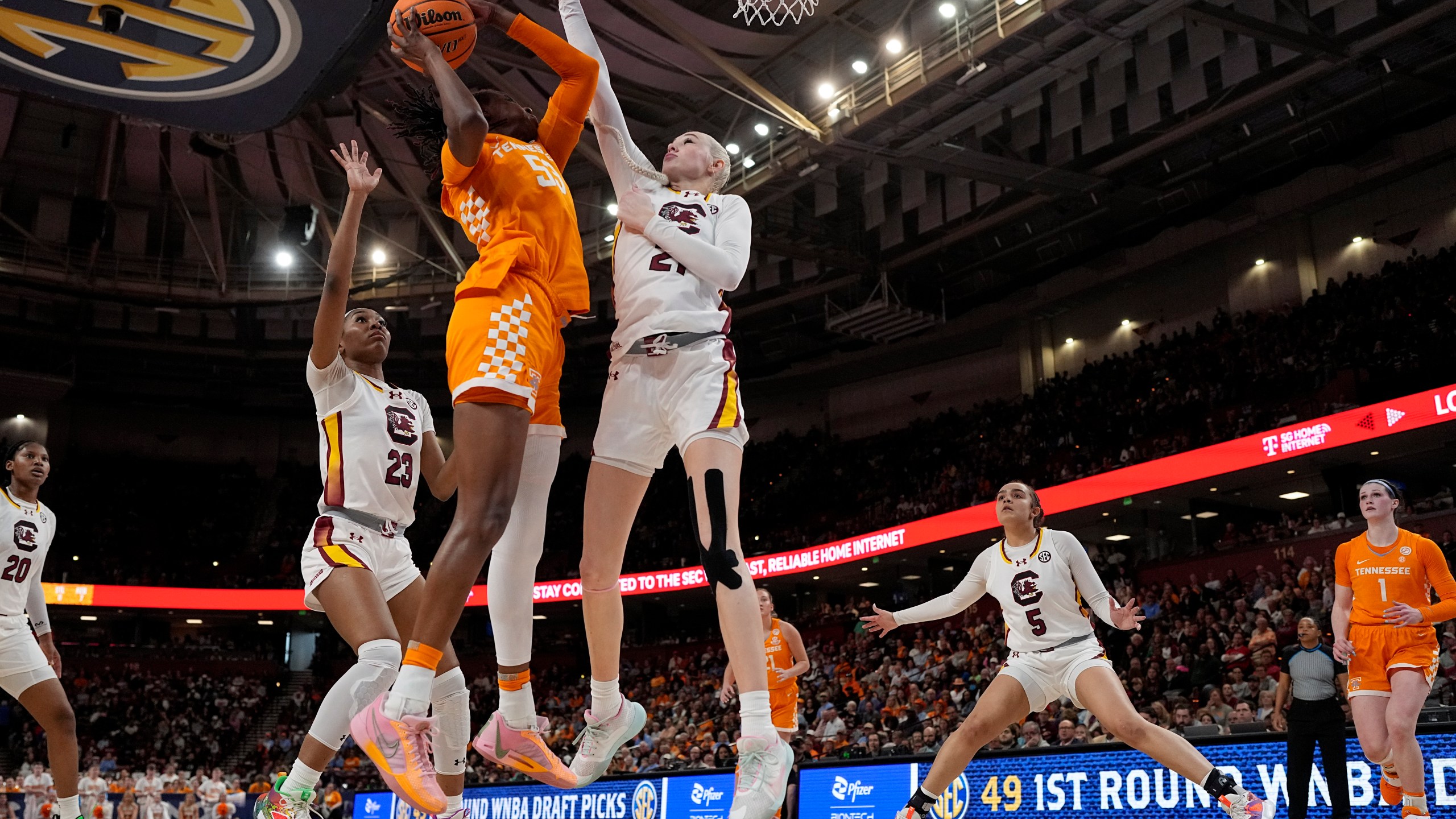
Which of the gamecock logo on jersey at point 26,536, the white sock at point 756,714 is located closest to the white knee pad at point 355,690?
the white sock at point 756,714

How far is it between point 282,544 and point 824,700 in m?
20.6

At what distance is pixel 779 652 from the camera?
11156 millimetres

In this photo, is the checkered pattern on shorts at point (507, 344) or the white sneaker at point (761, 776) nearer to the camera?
the white sneaker at point (761, 776)

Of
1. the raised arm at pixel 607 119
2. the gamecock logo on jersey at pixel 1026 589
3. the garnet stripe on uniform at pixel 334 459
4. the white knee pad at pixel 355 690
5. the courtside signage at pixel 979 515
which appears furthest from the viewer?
the courtside signage at pixel 979 515

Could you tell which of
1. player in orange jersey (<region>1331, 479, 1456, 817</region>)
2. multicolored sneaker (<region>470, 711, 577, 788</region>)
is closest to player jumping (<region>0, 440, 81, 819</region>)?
multicolored sneaker (<region>470, 711, 577, 788</region>)

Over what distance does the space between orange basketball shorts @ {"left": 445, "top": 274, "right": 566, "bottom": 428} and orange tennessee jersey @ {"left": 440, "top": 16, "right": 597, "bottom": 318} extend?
103mm

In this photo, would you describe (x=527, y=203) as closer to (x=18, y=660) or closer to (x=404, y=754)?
(x=404, y=754)

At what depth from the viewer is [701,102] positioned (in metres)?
24.1

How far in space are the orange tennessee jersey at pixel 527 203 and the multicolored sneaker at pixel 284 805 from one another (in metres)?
2.00

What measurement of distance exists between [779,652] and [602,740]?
6.90 metres

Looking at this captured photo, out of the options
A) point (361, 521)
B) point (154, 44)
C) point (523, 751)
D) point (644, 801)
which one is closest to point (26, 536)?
point (361, 521)

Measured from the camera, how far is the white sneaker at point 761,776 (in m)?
3.65

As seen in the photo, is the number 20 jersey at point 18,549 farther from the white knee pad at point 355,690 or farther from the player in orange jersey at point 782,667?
the player in orange jersey at point 782,667

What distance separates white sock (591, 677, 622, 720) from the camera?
4406 millimetres
